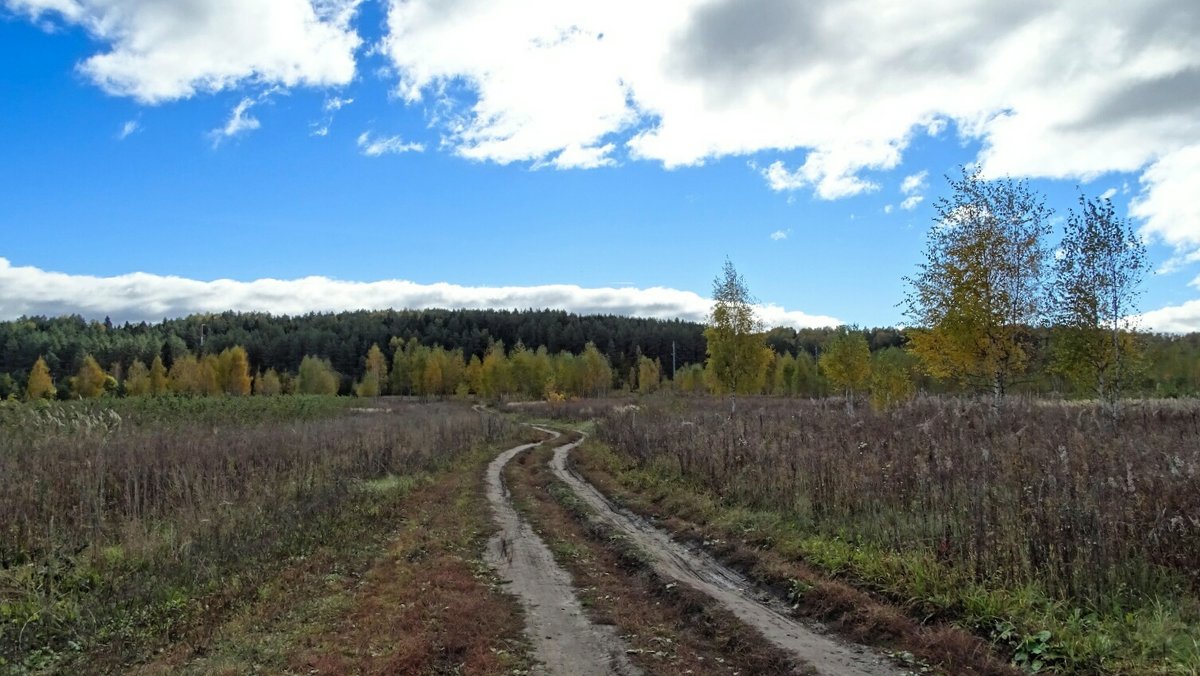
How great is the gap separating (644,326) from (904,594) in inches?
6137

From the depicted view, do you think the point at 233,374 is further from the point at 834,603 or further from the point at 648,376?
the point at 834,603

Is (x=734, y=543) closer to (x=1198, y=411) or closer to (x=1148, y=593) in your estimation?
(x=1148, y=593)

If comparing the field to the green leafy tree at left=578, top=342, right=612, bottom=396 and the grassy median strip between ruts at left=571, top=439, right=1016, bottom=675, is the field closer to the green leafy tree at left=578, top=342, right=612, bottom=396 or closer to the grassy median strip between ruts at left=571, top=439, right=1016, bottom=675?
the grassy median strip between ruts at left=571, top=439, right=1016, bottom=675

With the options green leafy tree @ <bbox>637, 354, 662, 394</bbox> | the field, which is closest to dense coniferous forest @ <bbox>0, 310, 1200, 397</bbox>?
green leafy tree @ <bbox>637, 354, 662, 394</bbox>

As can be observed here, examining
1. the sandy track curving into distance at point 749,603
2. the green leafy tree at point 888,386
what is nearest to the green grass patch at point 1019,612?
the sandy track curving into distance at point 749,603

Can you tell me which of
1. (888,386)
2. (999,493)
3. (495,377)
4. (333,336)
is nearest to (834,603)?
(999,493)

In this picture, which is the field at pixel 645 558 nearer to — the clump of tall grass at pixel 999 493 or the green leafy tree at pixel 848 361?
the clump of tall grass at pixel 999 493

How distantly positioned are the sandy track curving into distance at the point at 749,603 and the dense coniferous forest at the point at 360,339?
3117 inches

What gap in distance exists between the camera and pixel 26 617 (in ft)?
26.7

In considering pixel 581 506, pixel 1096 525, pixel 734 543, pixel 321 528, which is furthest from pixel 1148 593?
pixel 321 528

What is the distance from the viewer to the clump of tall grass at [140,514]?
8.10 meters

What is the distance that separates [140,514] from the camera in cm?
1253

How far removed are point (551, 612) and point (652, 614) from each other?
119cm

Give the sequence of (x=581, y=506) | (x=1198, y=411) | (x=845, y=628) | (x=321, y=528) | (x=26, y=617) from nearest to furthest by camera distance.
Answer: (x=845, y=628)
(x=26, y=617)
(x=321, y=528)
(x=581, y=506)
(x=1198, y=411)
